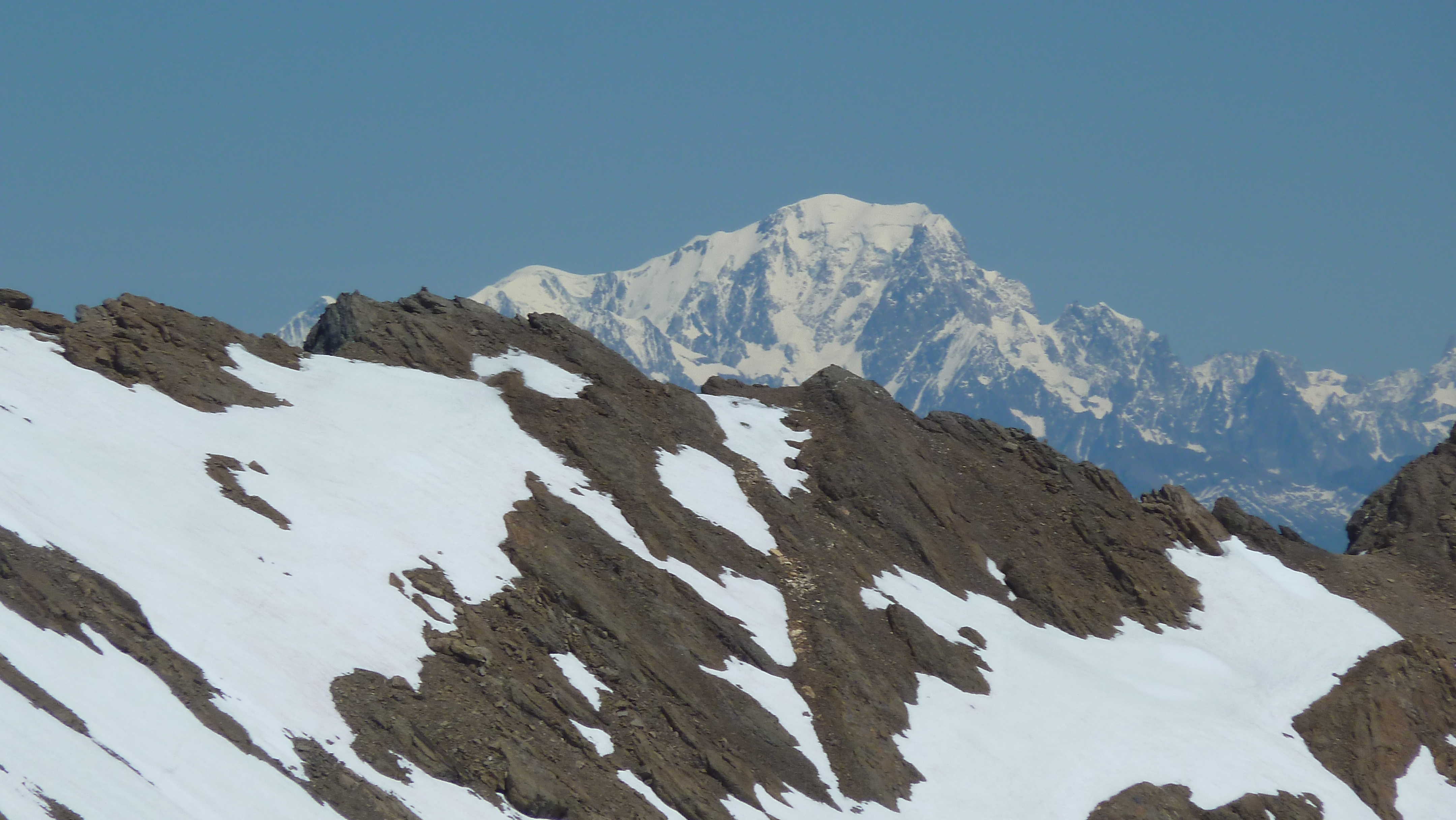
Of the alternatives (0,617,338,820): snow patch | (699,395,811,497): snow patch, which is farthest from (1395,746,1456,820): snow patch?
(0,617,338,820): snow patch

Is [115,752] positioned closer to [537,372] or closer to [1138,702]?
[537,372]

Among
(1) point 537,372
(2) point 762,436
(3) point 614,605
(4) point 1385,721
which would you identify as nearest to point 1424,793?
(4) point 1385,721

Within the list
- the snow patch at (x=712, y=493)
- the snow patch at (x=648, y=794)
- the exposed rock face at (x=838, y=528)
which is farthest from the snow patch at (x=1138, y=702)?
the snow patch at (x=648, y=794)

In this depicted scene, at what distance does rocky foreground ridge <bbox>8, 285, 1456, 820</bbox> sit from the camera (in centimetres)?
3625

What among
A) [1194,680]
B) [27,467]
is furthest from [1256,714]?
[27,467]

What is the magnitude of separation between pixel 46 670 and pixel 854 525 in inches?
1657

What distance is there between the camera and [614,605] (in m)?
51.3

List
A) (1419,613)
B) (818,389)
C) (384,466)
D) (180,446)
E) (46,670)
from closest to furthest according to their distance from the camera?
1. (46,670)
2. (180,446)
3. (384,466)
4. (1419,613)
5. (818,389)

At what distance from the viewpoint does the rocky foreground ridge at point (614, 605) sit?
36250 mm

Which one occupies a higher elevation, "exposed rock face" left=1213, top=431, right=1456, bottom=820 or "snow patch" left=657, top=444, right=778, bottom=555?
"exposed rock face" left=1213, top=431, right=1456, bottom=820

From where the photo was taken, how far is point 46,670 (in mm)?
32406

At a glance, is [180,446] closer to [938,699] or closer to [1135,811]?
[938,699]

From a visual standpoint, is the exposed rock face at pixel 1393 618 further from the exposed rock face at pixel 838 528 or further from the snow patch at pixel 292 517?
the snow patch at pixel 292 517

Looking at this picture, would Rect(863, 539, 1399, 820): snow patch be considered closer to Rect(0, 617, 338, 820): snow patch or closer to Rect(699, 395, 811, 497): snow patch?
Rect(699, 395, 811, 497): snow patch
